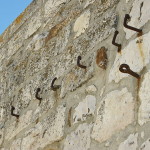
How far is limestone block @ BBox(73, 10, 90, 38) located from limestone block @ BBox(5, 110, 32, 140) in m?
0.51

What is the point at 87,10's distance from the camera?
218cm

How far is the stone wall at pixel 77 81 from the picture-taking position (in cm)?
164

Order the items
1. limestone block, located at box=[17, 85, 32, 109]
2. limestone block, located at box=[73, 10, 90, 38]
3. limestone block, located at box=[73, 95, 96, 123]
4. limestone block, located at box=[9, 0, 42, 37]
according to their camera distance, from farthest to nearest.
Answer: limestone block, located at box=[9, 0, 42, 37] < limestone block, located at box=[17, 85, 32, 109] < limestone block, located at box=[73, 10, 90, 38] < limestone block, located at box=[73, 95, 96, 123]

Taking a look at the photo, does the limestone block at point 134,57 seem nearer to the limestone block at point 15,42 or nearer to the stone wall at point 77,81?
the stone wall at point 77,81

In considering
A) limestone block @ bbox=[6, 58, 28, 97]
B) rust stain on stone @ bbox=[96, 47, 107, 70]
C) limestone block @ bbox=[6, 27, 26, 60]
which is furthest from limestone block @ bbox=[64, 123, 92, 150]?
limestone block @ bbox=[6, 27, 26, 60]

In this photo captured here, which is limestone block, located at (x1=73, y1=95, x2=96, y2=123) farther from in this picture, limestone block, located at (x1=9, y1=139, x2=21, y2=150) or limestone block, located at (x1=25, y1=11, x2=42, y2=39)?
limestone block, located at (x1=25, y1=11, x2=42, y2=39)

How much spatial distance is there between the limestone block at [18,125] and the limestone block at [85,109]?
46 centimetres

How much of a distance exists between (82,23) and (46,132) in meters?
0.57

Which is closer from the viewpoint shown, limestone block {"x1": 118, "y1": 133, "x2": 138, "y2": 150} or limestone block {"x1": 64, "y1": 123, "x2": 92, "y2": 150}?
limestone block {"x1": 118, "y1": 133, "x2": 138, "y2": 150}

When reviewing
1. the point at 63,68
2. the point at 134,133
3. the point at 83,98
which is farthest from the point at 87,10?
the point at 134,133

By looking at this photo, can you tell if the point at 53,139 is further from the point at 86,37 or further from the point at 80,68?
the point at 86,37

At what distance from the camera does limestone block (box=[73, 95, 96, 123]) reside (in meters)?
1.84

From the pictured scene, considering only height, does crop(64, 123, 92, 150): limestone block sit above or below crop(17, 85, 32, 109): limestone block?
below

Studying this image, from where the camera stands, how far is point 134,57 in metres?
1.69
